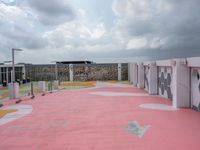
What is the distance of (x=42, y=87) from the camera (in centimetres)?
1723

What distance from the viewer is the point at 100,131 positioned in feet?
21.1

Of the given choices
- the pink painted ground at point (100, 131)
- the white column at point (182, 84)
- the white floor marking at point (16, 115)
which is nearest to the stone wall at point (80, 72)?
the white floor marking at point (16, 115)

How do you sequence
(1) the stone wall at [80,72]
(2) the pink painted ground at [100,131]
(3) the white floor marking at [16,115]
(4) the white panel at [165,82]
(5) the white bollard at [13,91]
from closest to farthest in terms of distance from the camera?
(2) the pink painted ground at [100,131]
(3) the white floor marking at [16,115]
(4) the white panel at [165,82]
(5) the white bollard at [13,91]
(1) the stone wall at [80,72]

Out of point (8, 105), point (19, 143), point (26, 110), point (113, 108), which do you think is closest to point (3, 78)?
point (8, 105)

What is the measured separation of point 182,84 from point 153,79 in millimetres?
5447

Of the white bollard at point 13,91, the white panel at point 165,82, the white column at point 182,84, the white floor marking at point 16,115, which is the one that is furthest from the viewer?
the white bollard at point 13,91

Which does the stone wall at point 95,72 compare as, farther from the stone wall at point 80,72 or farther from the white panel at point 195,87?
the white panel at point 195,87

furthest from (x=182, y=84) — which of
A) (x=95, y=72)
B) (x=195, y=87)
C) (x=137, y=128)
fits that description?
→ (x=95, y=72)

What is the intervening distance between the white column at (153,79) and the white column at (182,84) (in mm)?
5262

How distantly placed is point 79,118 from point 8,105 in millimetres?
5387

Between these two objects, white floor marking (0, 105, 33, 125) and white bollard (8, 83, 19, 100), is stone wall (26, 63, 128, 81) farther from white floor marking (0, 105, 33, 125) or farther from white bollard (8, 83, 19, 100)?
white floor marking (0, 105, 33, 125)

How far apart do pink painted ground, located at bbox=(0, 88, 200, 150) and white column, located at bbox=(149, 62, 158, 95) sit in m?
5.87

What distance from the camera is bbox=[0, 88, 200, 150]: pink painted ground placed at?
17.3 feet

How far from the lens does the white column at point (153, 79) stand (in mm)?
14945
